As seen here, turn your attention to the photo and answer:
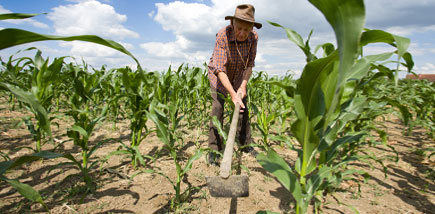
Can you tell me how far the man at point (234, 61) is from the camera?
2535 mm

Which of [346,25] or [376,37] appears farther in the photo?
[376,37]

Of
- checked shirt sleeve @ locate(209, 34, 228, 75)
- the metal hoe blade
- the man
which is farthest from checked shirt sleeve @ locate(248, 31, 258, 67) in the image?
the metal hoe blade

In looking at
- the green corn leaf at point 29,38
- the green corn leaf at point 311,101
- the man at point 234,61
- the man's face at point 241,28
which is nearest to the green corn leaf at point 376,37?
the green corn leaf at point 311,101

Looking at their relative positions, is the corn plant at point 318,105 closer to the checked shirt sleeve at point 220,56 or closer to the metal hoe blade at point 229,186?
the metal hoe blade at point 229,186

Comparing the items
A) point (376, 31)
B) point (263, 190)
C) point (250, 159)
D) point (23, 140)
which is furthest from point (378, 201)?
point (23, 140)

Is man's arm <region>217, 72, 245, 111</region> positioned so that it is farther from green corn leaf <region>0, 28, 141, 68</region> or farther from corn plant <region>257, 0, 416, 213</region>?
green corn leaf <region>0, 28, 141, 68</region>

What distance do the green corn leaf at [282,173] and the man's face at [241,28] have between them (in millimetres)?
1702

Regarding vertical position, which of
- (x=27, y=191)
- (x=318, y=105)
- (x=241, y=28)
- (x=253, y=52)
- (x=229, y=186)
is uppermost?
(x=241, y=28)

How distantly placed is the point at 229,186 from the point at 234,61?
1.76 metres

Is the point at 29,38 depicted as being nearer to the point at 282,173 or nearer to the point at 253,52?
the point at 282,173

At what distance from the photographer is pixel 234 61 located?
2953mm

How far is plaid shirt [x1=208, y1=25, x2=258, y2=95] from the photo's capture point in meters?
2.71

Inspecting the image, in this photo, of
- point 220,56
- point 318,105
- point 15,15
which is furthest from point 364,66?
point 220,56

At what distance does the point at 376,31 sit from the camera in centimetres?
86
